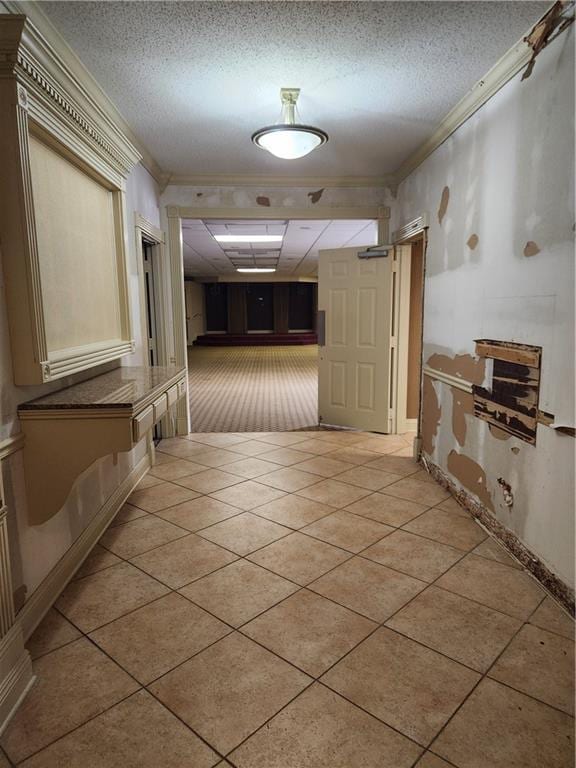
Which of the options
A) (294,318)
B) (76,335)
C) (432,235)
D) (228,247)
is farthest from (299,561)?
(294,318)

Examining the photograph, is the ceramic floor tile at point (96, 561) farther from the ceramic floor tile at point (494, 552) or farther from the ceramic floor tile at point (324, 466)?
the ceramic floor tile at point (494, 552)

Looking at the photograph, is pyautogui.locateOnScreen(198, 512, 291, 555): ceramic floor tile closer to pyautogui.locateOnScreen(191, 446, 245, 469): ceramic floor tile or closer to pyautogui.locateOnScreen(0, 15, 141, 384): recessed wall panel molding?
pyautogui.locateOnScreen(191, 446, 245, 469): ceramic floor tile

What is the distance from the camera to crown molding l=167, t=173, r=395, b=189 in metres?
4.81

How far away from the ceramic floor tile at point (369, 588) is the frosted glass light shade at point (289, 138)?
263cm

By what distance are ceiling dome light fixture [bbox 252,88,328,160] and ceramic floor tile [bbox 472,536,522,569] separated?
272cm

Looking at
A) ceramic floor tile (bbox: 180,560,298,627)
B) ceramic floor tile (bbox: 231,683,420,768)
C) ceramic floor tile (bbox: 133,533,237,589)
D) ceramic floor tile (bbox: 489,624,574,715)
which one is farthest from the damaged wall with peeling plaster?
ceramic floor tile (bbox: 133,533,237,589)

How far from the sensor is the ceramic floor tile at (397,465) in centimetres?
402

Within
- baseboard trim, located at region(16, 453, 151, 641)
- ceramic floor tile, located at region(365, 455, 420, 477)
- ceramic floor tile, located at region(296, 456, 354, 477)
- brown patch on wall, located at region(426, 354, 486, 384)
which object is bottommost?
ceramic floor tile, located at region(365, 455, 420, 477)

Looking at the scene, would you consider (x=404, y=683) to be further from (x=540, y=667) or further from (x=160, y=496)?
(x=160, y=496)

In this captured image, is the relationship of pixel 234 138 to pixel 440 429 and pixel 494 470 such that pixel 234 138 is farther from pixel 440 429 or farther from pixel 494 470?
pixel 494 470

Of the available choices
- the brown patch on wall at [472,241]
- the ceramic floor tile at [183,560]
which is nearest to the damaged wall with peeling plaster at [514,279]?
the brown patch on wall at [472,241]

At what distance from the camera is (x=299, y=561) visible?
259 centimetres

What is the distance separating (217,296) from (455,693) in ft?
59.6

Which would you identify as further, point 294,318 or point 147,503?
point 294,318
